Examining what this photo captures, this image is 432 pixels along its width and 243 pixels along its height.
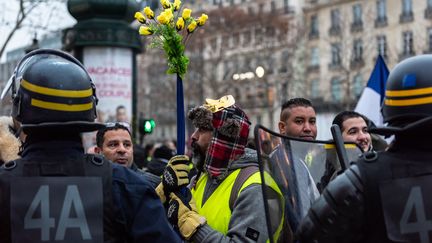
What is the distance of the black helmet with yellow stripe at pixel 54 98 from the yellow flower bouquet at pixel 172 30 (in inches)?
42.7

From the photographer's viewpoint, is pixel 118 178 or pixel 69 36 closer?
pixel 118 178

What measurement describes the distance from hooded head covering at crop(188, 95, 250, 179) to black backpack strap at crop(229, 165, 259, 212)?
134 millimetres

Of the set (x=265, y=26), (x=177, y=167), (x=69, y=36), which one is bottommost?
(x=177, y=167)

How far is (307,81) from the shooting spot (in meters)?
53.6

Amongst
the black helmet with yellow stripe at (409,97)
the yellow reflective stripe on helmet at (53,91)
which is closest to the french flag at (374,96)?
the black helmet with yellow stripe at (409,97)

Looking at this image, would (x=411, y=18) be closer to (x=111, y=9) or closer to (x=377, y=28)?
(x=377, y=28)

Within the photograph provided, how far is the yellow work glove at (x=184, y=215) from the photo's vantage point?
142 inches

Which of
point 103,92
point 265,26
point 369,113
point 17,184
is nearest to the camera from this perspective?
point 17,184

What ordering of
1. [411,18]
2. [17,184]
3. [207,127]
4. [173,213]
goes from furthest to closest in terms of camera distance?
[411,18]
[207,127]
[173,213]
[17,184]

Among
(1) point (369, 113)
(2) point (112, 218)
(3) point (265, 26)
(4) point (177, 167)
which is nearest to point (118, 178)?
(2) point (112, 218)

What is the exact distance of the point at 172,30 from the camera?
12.7 feet

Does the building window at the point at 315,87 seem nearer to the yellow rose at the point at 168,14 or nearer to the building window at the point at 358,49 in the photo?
the building window at the point at 358,49

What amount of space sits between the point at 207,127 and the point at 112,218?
1480 millimetres

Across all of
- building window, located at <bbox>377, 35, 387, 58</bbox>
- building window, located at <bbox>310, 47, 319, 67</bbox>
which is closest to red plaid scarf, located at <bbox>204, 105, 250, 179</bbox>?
building window, located at <bbox>377, 35, 387, 58</bbox>
